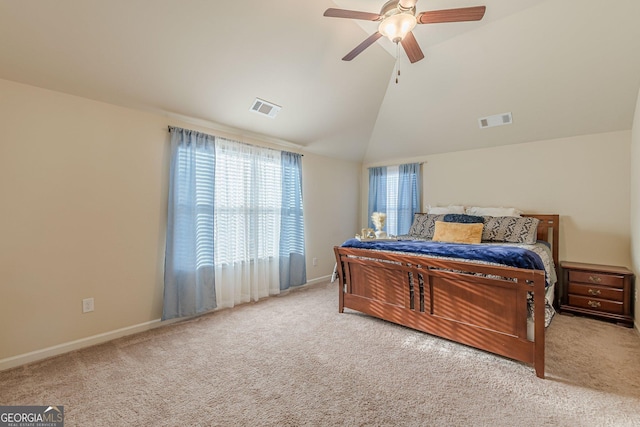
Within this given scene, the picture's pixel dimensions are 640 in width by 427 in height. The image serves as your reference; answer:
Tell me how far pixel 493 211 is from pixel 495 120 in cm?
122

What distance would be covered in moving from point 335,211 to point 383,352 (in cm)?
294

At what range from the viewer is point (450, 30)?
263 centimetres

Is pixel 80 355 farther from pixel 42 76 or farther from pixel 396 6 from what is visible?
pixel 396 6

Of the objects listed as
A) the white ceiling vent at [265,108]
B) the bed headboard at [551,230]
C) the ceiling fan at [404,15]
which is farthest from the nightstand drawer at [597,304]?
the white ceiling vent at [265,108]

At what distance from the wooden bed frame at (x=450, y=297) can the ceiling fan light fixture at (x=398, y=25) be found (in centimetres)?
180

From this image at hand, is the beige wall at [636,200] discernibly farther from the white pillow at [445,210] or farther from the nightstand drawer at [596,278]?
the white pillow at [445,210]

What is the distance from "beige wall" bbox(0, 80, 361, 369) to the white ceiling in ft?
0.78

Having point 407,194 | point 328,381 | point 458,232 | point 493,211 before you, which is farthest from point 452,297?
point 407,194

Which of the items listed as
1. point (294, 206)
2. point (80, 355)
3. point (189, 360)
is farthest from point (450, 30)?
point (80, 355)

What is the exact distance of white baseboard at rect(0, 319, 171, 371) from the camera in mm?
2104

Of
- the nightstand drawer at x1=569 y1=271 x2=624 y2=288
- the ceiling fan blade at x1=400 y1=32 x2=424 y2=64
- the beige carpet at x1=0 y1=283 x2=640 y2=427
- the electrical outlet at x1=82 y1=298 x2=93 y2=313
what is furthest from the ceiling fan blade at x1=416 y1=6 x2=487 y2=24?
the electrical outlet at x1=82 y1=298 x2=93 y2=313

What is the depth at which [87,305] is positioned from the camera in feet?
8.02

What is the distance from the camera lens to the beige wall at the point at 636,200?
2723 millimetres

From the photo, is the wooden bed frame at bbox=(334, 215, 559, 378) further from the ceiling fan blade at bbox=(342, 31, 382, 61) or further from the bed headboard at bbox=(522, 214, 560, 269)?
the bed headboard at bbox=(522, 214, 560, 269)
